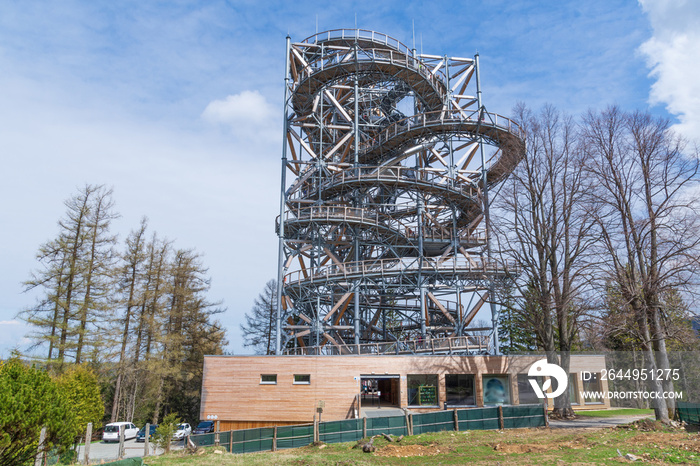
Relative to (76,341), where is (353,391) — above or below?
below

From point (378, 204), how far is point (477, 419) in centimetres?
2019

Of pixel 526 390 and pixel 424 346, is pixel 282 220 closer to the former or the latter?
pixel 424 346

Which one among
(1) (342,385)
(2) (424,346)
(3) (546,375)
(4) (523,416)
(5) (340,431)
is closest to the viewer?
(5) (340,431)

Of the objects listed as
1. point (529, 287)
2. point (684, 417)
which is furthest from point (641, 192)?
point (684, 417)

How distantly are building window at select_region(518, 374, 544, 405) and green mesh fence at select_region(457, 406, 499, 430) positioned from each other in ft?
26.1

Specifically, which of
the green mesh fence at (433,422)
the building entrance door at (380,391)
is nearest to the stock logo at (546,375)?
the green mesh fence at (433,422)

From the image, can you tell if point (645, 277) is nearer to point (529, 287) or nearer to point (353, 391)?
point (529, 287)

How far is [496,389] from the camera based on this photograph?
27781mm

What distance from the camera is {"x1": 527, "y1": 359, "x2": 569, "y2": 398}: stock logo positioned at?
24750 millimetres

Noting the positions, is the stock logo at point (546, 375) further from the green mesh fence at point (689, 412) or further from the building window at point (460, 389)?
the green mesh fence at point (689, 412)

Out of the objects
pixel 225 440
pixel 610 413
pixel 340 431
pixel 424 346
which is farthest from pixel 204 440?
pixel 610 413

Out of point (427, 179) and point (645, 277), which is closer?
point (645, 277)

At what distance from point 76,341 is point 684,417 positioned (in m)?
32.9

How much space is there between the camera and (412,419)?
2019cm
